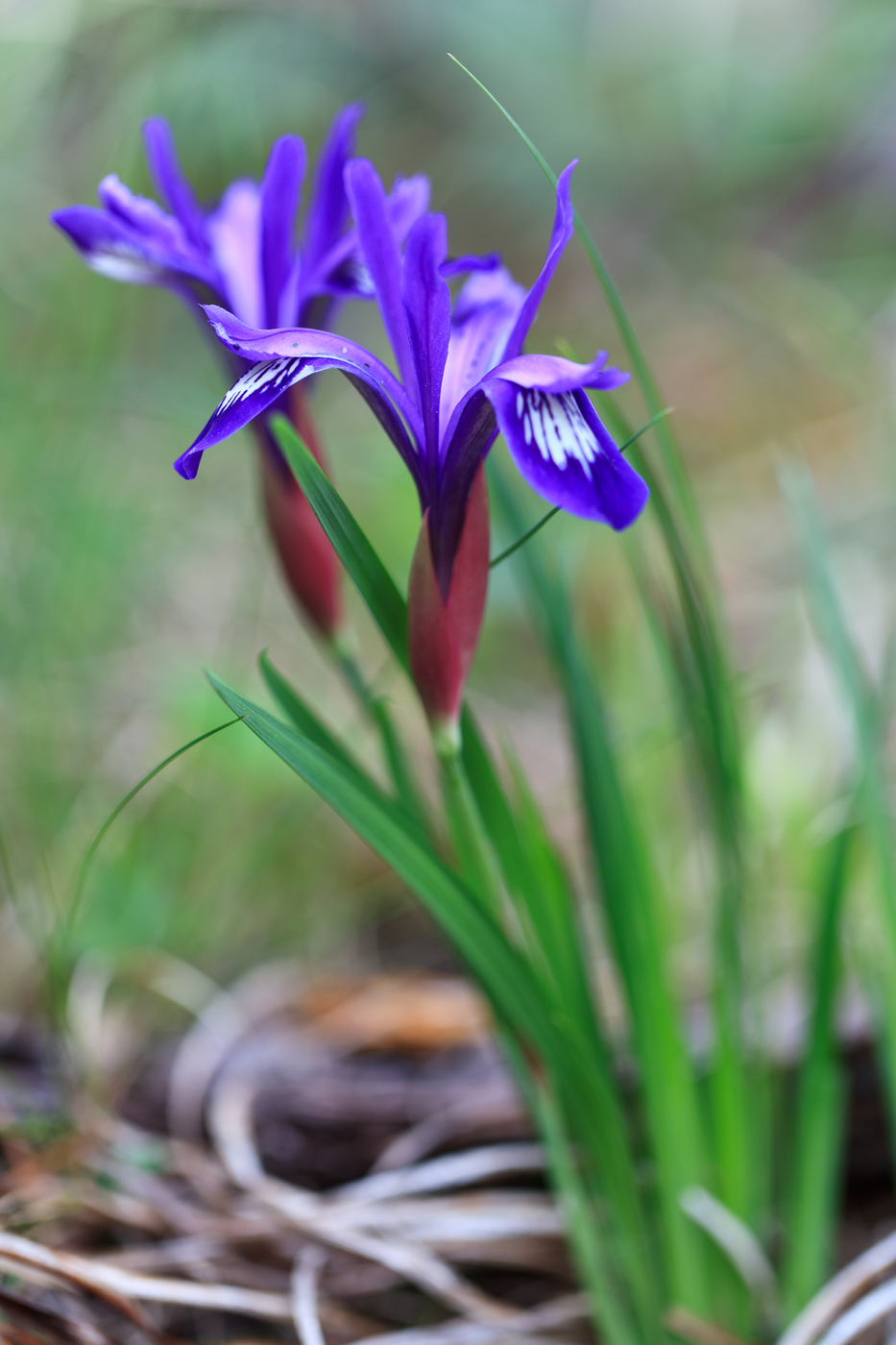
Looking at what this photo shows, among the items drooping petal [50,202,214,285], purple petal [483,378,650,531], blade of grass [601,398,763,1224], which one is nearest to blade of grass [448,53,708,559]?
blade of grass [601,398,763,1224]

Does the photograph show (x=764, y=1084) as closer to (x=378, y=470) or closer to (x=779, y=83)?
(x=378, y=470)

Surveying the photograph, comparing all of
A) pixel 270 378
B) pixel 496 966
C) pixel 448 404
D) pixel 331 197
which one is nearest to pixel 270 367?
pixel 270 378

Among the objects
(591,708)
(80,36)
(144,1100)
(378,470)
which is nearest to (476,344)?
(591,708)

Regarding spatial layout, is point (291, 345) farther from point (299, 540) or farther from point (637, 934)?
point (637, 934)

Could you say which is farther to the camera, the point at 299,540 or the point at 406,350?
the point at 299,540

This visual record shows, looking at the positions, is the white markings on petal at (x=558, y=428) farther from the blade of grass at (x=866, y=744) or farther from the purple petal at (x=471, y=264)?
the blade of grass at (x=866, y=744)

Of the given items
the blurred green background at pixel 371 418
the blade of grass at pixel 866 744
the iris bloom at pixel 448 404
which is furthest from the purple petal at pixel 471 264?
the blade of grass at pixel 866 744

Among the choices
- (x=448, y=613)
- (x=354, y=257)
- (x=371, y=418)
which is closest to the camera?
(x=448, y=613)

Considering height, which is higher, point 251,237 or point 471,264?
point 251,237
